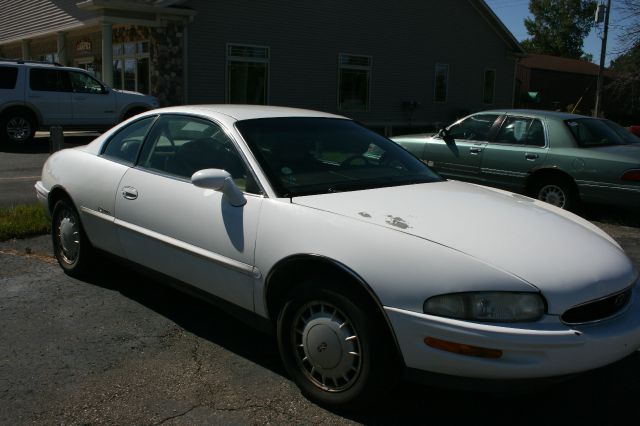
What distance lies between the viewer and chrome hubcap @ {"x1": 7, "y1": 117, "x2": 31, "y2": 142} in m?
14.3

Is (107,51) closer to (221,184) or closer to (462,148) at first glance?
(462,148)

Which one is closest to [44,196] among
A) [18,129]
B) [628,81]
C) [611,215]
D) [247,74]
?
[611,215]

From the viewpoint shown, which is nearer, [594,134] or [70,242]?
→ [70,242]

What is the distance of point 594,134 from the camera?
833 cm

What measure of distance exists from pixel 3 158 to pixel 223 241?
10800 mm

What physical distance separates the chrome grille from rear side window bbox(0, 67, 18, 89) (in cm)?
1427

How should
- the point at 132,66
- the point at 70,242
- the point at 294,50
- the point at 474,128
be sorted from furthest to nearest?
the point at 294,50, the point at 132,66, the point at 474,128, the point at 70,242

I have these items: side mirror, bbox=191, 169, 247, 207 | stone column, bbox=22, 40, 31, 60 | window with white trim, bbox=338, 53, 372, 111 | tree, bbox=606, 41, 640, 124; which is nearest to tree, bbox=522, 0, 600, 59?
tree, bbox=606, 41, 640, 124

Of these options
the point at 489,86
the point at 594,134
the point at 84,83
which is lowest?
the point at 594,134

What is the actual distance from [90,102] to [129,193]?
12102 millimetres

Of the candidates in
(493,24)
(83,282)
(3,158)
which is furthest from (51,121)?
(493,24)

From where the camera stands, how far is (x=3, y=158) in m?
12.6

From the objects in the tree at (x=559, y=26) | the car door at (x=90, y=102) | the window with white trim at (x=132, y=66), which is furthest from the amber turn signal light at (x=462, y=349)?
the tree at (x=559, y=26)

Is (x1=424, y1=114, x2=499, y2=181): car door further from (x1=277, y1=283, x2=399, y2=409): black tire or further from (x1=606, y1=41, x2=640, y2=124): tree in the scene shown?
(x1=606, y1=41, x2=640, y2=124): tree
